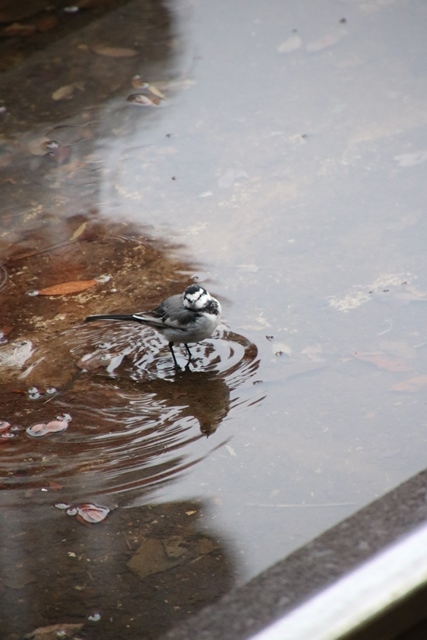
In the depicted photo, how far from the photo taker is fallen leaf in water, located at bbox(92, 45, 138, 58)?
7.89 metres

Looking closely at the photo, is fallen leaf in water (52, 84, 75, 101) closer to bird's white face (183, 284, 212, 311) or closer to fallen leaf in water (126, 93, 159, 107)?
fallen leaf in water (126, 93, 159, 107)

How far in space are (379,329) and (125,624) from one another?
2242mm

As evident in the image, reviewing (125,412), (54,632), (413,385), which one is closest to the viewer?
(54,632)

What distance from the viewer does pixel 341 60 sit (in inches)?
294

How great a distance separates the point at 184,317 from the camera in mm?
4582

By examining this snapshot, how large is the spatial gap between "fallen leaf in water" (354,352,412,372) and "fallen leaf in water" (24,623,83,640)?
2.06 meters

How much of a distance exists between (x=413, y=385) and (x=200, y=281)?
5.27ft

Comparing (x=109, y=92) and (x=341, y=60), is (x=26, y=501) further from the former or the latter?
(x=341, y=60)

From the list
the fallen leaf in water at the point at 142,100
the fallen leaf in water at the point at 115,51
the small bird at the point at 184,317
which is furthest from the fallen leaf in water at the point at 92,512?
the fallen leaf in water at the point at 115,51

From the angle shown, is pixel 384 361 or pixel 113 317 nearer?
pixel 384 361

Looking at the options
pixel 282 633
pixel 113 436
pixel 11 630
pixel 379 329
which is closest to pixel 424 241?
pixel 379 329

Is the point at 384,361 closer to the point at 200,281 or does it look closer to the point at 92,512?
the point at 200,281

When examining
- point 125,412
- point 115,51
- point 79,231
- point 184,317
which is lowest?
point 125,412

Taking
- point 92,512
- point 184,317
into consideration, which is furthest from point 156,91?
point 92,512
